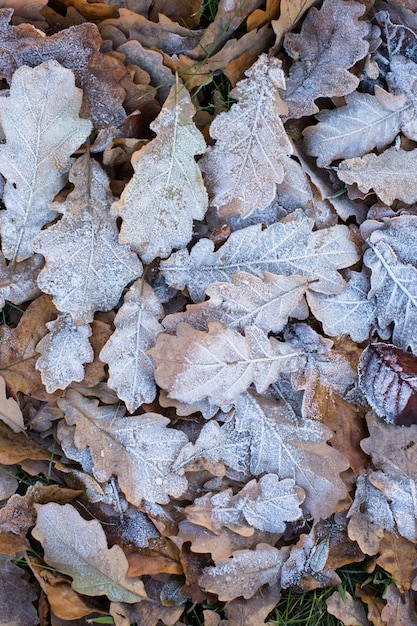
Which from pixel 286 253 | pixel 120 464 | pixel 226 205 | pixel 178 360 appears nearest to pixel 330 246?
pixel 286 253

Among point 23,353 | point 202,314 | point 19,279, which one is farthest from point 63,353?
point 202,314

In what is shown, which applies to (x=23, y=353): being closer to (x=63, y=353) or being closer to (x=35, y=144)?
(x=63, y=353)

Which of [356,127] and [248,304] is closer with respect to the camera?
[248,304]

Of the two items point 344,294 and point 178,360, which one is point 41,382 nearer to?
point 178,360

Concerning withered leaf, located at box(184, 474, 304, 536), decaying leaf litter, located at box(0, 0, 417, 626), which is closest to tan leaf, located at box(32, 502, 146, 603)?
decaying leaf litter, located at box(0, 0, 417, 626)

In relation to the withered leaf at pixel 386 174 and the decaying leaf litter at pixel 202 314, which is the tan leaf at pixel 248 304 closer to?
the decaying leaf litter at pixel 202 314
